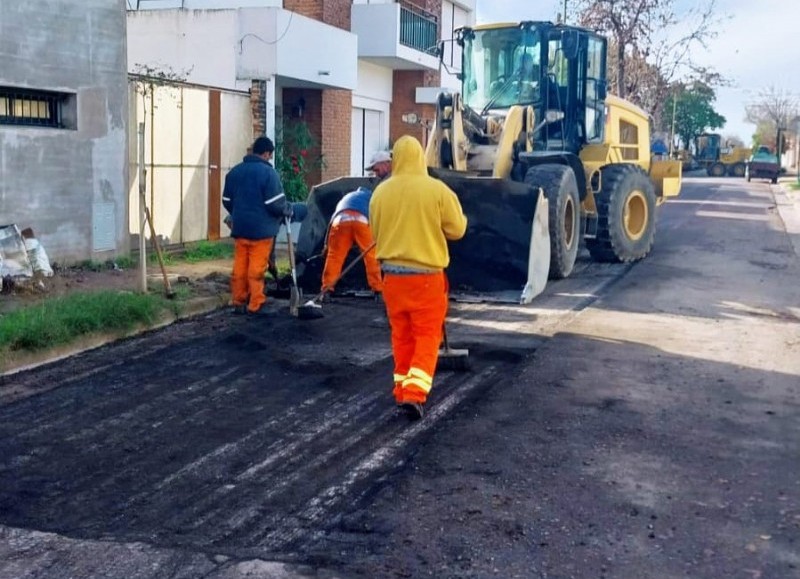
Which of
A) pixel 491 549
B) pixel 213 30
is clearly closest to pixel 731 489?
pixel 491 549

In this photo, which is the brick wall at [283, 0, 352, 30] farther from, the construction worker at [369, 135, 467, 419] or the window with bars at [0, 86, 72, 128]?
the construction worker at [369, 135, 467, 419]

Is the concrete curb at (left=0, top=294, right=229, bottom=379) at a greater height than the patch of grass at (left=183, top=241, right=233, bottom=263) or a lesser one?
lesser

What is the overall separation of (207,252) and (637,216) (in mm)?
6586

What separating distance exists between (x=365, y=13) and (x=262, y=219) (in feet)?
49.8

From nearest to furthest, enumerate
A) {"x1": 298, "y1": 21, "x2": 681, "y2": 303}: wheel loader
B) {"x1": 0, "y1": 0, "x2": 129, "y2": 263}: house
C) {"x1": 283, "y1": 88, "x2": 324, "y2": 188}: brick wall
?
{"x1": 298, "y1": 21, "x2": 681, "y2": 303}: wheel loader < {"x1": 0, "y1": 0, "x2": 129, "y2": 263}: house < {"x1": 283, "y1": 88, "x2": 324, "y2": 188}: brick wall

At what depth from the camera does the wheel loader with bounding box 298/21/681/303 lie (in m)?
11.5

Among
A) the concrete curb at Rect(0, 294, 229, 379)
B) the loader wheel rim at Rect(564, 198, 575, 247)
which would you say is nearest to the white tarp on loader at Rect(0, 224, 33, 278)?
the concrete curb at Rect(0, 294, 229, 379)

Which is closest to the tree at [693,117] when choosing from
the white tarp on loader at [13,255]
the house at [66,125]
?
the house at [66,125]

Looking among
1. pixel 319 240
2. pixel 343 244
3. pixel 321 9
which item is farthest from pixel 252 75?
pixel 343 244

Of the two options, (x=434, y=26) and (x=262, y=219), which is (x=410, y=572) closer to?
(x=262, y=219)

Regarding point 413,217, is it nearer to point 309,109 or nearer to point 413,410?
point 413,410

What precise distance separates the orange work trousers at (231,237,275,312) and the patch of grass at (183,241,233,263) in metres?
3.74

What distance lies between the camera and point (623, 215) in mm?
15562

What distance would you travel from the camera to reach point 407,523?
5047 millimetres
